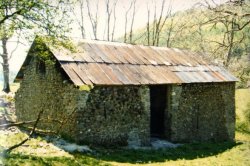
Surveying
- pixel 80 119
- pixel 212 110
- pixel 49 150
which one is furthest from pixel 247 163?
pixel 49 150

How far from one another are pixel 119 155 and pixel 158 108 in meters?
5.79

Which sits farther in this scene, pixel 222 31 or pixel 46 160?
pixel 222 31

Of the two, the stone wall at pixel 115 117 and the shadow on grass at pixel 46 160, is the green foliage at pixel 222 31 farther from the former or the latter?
the shadow on grass at pixel 46 160

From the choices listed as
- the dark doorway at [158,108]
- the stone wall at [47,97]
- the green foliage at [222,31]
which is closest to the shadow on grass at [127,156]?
the stone wall at [47,97]

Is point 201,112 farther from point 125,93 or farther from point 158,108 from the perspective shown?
point 125,93

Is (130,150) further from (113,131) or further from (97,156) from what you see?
(97,156)

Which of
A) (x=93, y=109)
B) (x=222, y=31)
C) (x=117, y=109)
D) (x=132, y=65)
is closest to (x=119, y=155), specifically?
(x=93, y=109)

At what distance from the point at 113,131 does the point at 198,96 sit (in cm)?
593

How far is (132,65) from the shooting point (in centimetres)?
1636

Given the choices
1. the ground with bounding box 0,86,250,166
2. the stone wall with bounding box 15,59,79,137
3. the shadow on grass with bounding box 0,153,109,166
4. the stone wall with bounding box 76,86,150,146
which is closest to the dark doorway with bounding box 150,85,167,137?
the ground with bounding box 0,86,250,166

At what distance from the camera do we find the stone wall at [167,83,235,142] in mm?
16734

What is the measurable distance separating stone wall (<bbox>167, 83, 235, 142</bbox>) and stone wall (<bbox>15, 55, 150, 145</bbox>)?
2074 millimetres

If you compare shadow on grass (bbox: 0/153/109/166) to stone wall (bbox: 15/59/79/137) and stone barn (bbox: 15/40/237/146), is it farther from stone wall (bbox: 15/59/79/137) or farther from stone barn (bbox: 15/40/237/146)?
stone barn (bbox: 15/40/237/146)

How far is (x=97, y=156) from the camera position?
39.6 feet
